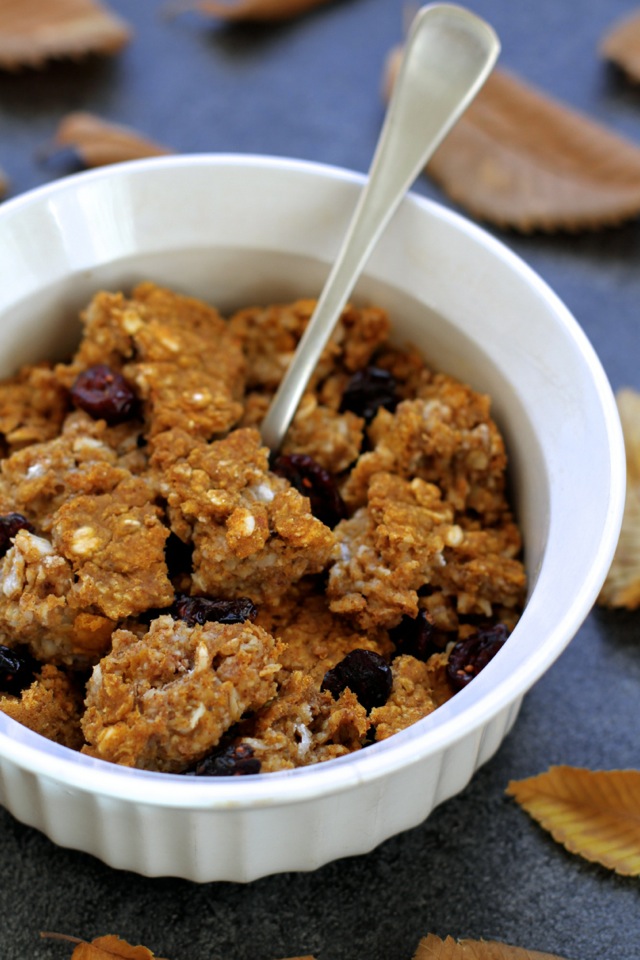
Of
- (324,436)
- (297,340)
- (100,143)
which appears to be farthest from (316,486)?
(100,143)

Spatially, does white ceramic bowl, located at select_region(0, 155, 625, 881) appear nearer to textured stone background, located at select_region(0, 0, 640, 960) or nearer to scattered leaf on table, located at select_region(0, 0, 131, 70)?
textured stone background, located at select_region(0, 0, 640, 960)

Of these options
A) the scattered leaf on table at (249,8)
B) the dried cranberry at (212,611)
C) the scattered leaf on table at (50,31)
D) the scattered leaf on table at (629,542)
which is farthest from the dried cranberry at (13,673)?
the scattered leaf on table at (249,8)

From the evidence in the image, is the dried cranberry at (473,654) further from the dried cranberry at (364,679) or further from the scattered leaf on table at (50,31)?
the scattered leaf on table at (50,31)

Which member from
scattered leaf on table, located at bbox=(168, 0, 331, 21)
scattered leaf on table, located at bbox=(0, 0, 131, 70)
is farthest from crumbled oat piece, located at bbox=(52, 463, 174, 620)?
scattered leaf on table, located at bbox=(168, 0, 331, 21)

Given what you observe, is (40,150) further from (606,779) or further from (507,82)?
(606,779)

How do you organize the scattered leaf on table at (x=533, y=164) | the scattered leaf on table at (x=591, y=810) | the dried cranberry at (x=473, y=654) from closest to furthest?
1. the dried cranberry at (x=473, y=654)
2. the scattered leaf on table at (x=591, y=810)
3. the scattered leaf on table at (x=533, y=164)

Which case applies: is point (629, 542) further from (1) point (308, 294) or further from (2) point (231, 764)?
(2) point (231, 764)

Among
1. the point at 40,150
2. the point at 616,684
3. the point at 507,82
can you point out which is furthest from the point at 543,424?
the point at 40,150
